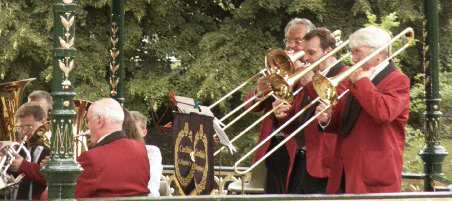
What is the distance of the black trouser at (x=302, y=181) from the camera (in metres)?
8.57

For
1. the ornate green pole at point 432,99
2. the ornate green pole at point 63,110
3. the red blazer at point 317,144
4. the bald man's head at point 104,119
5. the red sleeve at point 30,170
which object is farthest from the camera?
the ornate green pole at point 432,99

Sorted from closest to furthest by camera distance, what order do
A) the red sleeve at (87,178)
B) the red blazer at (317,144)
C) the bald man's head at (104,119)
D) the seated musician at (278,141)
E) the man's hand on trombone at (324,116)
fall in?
the red sleeve at (87,178) → the bald man's head at (104,119) → the man's hand on trombone at (324,116) → the red blazer at (317,144) → the seated musician at (278,141)

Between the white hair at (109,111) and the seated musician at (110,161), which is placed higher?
the white hair at (109,111)

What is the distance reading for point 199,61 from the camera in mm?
14133

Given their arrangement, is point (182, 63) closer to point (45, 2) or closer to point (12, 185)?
point (45, 2)

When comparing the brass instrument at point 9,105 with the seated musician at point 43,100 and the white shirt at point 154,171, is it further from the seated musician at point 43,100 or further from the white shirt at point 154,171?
the white shirt at point 154,171

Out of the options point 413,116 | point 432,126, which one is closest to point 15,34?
point 413,116

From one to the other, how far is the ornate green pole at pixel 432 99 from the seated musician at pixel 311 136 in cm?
98

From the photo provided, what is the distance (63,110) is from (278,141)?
2.73 metres

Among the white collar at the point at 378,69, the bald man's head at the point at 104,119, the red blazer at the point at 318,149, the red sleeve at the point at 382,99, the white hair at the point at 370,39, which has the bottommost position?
the red blazer at the point at 318,149

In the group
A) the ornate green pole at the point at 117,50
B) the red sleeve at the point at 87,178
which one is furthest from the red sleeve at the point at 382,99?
the ornate green pole at the point at 117,50

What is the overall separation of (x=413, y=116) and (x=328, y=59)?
21.2 ft

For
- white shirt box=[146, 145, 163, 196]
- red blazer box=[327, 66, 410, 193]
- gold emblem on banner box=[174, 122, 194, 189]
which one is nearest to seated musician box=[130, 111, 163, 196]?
white shirt box=[146, 145, 163, 196]

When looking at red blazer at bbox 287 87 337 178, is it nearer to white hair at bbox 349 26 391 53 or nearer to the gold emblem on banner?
white hair at bbox 349 26 391 53
